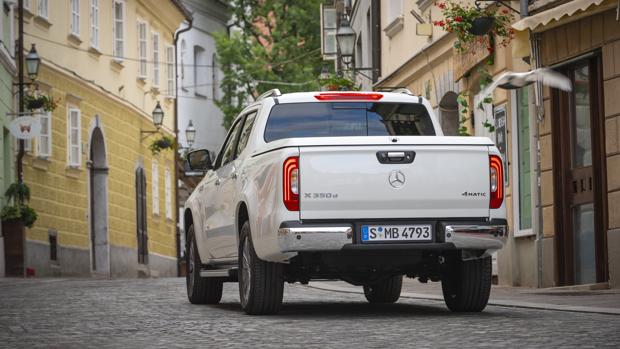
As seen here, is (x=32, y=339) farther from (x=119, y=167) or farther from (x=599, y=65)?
(x=119, y=167)

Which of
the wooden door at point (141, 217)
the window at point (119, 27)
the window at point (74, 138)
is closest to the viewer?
the window at point (74, 138)

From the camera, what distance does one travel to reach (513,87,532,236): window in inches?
752

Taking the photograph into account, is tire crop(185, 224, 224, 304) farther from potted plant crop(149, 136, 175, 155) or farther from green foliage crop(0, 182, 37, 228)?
potted plant crop(149, 136, 175, 155)

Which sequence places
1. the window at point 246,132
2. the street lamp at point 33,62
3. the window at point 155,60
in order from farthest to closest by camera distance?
the window at point 155,60 < the street lamp at point 33,62 < the window at point 246,132

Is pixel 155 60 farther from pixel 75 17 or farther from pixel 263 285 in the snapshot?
pixel 263 285

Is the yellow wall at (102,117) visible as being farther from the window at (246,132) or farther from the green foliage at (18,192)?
the window at (246,132)

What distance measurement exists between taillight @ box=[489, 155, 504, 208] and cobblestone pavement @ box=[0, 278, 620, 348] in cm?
90

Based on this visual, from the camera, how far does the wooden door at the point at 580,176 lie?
16938 mm

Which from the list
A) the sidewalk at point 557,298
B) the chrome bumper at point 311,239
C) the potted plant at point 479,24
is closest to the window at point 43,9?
the potted plant at point 479,24

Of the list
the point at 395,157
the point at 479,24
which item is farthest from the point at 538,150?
the point at 395,157

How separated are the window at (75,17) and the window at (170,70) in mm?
10690

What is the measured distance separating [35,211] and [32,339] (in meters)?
19.9

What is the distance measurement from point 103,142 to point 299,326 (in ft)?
88.7

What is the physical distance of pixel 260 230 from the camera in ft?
38.8
